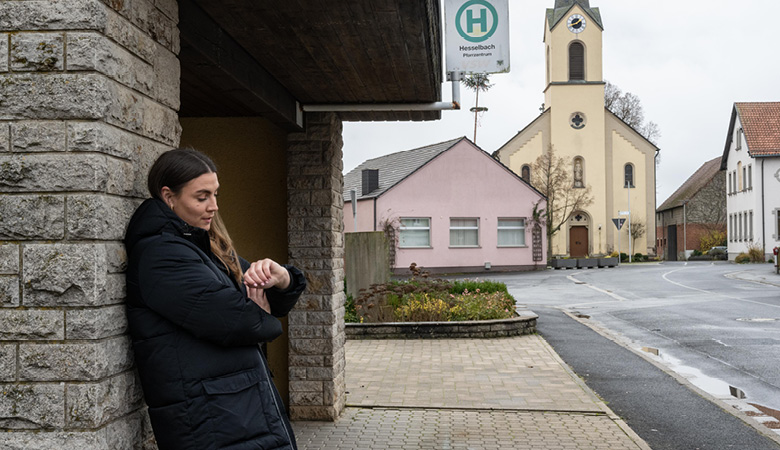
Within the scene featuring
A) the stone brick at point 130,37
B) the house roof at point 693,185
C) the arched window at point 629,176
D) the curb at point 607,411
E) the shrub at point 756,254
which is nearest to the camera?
the stone brick at point 130,37

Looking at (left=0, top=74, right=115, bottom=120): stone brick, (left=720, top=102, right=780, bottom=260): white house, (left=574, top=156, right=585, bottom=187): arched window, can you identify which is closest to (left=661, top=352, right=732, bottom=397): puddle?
(left=0, top=74, right=115, bottom=120): stone brick

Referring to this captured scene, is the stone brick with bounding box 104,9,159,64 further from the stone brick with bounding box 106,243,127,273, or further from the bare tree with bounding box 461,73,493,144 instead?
the bare tree with bounding box 461,73,493,144

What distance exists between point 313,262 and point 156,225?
4534 mm

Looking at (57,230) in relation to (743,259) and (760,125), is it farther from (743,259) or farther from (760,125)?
(760,125)

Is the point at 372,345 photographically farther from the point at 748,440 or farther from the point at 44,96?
the point at 44,96

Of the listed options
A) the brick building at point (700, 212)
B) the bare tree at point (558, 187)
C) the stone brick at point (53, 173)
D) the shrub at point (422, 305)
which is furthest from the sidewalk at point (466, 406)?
the brick building at point (700, 212)

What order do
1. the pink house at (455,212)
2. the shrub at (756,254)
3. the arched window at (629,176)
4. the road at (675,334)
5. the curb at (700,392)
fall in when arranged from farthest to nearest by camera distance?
the arched window at (629,176) < the shrub at (756,254) < the pink house at (455,212) < the road at (675,334) < the curb at (700,392)

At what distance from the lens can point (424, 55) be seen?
5.56m

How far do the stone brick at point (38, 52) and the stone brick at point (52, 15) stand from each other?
4 centimetres

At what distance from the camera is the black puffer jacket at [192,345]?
2742mm

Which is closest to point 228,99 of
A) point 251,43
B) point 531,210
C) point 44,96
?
point 251,43

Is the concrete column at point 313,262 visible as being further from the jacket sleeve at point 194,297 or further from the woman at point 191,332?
the jacket sleeve at point 194,297

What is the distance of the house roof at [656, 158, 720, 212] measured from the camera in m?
64.9

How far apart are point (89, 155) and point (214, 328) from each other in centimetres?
77
